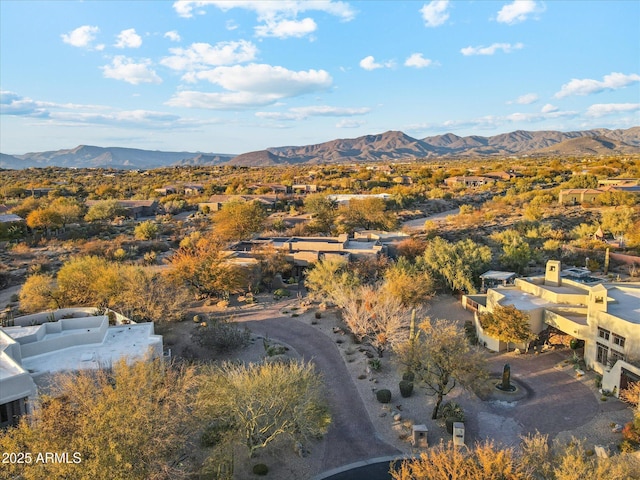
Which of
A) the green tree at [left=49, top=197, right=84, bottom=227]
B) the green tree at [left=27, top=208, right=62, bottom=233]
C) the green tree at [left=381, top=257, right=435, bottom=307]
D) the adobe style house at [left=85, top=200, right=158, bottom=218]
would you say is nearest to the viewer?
the green tree at [left=381, top=257, right=435, bottom=307]

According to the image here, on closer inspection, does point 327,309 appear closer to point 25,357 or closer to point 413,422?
point 413,422

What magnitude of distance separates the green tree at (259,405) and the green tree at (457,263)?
63.0 ft

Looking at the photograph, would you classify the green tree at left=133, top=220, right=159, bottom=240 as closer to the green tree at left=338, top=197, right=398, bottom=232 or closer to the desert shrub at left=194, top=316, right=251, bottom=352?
the green tree at left=338, top=197, right=398, bottom=232

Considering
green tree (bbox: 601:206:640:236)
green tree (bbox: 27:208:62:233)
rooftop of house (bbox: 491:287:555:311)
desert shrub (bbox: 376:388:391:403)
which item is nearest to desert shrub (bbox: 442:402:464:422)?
desert shrub (bbox: 376:388:391:403)

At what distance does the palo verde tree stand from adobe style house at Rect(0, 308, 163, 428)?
36.1 ft

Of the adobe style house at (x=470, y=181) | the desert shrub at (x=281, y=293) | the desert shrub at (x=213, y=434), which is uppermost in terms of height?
the adobe style house at (x=470, y=181)

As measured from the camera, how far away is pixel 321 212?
192 feet

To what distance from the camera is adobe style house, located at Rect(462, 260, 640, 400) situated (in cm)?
1939

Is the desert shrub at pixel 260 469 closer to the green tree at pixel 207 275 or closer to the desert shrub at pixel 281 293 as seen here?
the green tree at pixel 207 275

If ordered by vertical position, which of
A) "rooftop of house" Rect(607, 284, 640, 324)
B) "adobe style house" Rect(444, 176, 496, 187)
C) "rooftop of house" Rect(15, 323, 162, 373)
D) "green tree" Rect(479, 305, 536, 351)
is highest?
"adobe style house" Rect(444, 176, 496, 187)

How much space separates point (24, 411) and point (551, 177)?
342ft

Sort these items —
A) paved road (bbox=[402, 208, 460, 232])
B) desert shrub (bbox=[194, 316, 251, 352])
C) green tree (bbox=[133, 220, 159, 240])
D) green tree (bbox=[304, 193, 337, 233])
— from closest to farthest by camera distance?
desert shrub (bbox=[194, 316, 251, 352])
green tree (bbox=[133, 220, 159, 240])
green tree (bbox=[304, 193, 337, 233])
paved road (bbox=[402, 208, 460, 232])

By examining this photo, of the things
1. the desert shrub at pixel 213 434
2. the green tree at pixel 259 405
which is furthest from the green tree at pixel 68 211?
the green tree at pixel 259 405

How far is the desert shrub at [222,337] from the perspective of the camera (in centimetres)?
2366
